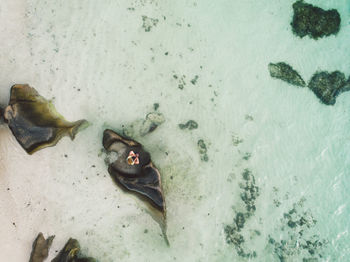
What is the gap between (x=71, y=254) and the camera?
5.48 m

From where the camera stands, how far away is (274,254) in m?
5.84

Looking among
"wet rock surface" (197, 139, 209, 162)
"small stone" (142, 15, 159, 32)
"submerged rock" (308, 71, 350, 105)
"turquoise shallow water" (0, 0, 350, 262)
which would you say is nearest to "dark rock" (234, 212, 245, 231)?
"turquoise shallow water" (0, 0, 350, 262)

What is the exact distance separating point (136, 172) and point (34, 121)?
214 centimetres

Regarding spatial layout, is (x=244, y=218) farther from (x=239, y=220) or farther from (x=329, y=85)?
(x=329, y=85)

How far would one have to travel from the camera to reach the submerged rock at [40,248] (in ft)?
18.1

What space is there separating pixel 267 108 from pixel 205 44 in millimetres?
1862

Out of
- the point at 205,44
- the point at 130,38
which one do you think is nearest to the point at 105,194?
the point at 130,38

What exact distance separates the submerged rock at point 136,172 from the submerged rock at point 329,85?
3770mm

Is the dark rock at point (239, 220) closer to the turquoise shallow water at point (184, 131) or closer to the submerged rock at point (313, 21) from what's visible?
the turquoise shallow water at point (184, 131)

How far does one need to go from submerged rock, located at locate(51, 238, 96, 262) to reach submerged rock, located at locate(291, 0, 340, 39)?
6274 mm

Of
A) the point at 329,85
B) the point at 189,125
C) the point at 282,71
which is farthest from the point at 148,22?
the point at 329,85

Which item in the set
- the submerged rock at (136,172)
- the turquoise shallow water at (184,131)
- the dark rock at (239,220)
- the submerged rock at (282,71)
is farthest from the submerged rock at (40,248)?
the submerged rock at (282,71)

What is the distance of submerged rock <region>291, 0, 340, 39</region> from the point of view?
5.76m

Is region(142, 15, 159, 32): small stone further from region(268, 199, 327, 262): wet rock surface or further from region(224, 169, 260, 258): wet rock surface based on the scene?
region(268, 199, 327, 262): wet rock surface
